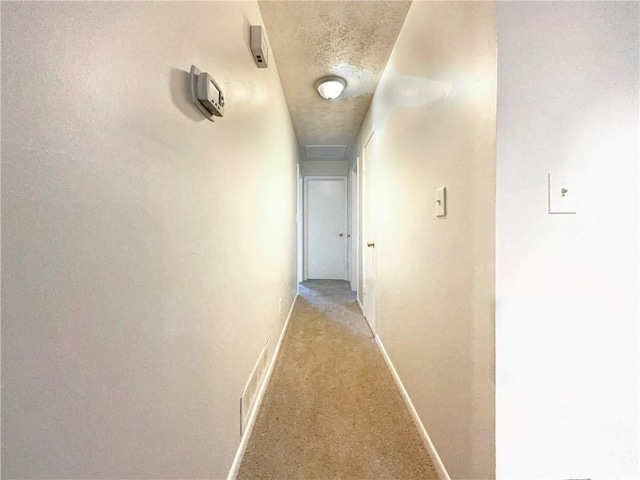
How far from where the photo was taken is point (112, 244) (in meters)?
0.49

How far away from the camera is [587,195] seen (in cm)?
76

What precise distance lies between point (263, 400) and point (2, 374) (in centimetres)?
149

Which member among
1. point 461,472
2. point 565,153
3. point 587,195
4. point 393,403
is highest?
point 565,153

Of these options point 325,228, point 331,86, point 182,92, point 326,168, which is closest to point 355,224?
point 325,228

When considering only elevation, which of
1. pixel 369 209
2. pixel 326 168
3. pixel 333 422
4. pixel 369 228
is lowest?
pixel 333 422

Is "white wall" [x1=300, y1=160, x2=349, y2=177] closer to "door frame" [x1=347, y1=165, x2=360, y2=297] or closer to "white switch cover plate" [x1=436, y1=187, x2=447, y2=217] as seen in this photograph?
"door frame" [x1=347, y1=165, x2=360, y2=297]

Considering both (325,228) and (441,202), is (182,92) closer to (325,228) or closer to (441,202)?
(441,202)

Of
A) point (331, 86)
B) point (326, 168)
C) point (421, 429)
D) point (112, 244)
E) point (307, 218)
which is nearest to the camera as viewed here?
point (112, 244)

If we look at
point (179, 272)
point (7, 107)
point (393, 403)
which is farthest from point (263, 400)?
point (7, 107)

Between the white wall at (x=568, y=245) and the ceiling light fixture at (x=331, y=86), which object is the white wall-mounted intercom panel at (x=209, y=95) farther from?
the ceiling light fixture at (x=331, y=86)

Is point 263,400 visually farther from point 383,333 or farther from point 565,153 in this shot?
point 565,153

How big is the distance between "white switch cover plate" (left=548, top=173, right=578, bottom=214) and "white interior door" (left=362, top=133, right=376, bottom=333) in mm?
1848

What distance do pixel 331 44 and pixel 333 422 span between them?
7.65 feet

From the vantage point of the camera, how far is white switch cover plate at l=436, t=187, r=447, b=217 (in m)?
1.07
